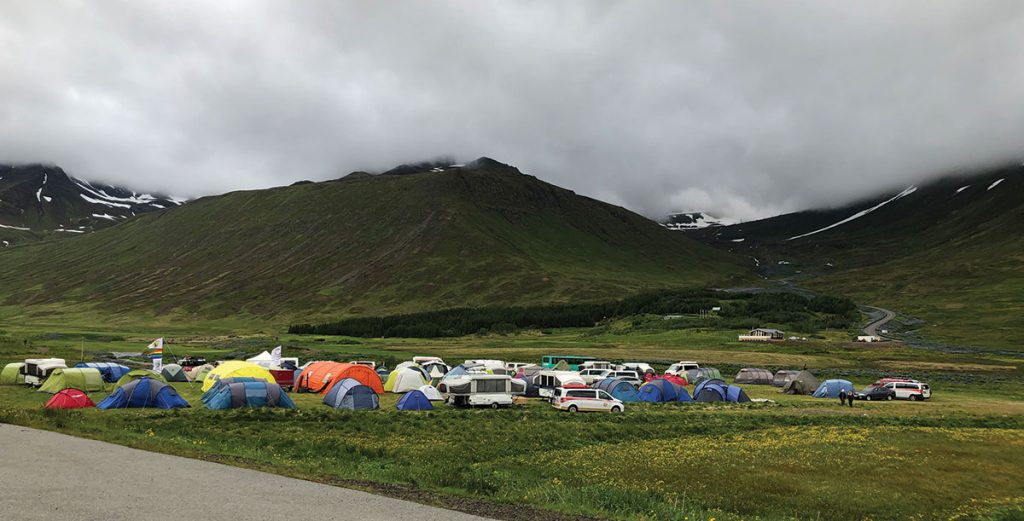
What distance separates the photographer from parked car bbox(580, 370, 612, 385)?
182ft

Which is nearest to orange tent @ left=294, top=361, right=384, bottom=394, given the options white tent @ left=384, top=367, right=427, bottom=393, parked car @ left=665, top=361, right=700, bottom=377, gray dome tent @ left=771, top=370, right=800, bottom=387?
white tent @ left=384, top=367, right=427, bottom=393

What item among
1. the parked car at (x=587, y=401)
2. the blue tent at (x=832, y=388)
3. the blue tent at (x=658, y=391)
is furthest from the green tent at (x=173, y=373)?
the blue tent at (x=832, y=388)

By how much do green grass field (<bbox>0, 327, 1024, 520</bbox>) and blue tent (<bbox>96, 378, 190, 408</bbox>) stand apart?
6.39 feet

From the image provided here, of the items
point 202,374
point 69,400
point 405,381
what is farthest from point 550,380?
point 69,400

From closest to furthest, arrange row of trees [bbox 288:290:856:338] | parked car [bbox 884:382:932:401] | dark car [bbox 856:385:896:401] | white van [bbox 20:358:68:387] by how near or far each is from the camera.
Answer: white van [bbox 20:358:68:387]
parked car [bbox 884:382:932:401]
dark car [bbox 856:385:896:401]
row of trees [bbox 288:290:856:338]

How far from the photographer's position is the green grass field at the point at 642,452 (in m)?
16.9

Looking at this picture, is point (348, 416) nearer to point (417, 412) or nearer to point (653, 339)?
point (417, 412)

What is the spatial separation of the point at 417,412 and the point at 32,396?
26137 mm

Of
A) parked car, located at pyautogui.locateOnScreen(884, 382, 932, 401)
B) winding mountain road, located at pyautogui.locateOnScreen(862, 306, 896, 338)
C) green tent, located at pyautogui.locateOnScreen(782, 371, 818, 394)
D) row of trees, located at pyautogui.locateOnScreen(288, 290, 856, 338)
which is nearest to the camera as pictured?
parked car, located at pyautogui.locateOnScreen(884, 382, 932, 401)

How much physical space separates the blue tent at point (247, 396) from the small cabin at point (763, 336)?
97.7 meters

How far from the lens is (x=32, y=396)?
41.1 m

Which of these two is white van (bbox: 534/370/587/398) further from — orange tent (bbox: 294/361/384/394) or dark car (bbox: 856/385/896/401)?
dark car (bbox: 856/385/896/401)

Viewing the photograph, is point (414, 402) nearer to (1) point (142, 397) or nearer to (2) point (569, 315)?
(1) point (142, 397)

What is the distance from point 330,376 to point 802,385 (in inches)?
1632
